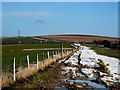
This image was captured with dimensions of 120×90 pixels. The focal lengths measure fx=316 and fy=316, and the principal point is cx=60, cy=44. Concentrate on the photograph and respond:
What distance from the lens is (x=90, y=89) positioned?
571 inches

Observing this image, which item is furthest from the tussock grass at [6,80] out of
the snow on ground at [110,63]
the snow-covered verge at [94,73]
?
the snow on ground at [110,63]

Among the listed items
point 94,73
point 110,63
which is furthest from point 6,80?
point 110,63

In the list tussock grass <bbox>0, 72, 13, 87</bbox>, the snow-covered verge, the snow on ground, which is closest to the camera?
tussock grass <bbox>0, 72, 13, 87</bbox>

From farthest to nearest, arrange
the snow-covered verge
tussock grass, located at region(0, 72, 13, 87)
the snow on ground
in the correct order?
the snow on ground
the snow-covered verge
tussock grass, located at region(0, 72, 13, 87)

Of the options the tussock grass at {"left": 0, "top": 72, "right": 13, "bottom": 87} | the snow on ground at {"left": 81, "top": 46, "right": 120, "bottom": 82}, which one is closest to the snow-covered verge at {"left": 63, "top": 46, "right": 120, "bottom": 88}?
the snow on ground at {"left": 81, "top": 46, "right": 120, "bottom": 82}

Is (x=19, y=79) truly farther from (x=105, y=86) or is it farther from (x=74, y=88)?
(x=105, y=86)

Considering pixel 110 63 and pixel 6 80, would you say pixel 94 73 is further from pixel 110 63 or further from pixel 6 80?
pixel 110 63

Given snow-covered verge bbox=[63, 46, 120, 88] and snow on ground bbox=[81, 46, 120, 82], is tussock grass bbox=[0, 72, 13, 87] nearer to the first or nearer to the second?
snow-covered verge bbox=[63, 46, 120, 88]

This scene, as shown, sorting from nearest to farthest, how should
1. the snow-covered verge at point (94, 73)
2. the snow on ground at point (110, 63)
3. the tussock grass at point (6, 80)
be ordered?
1. the tussock grass at point (6, 80)
2. the snow-covered verge at point (94, 73)
3. the snow on ground at point (110, 63)

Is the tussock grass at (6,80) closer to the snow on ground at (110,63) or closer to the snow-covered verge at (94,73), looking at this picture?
the snow-covered verge at (94,73)

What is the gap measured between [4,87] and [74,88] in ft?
11.4

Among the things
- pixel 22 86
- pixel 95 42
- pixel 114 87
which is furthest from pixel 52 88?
pixel 95 42

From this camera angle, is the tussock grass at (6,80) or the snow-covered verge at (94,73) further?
the snow-covered verge at (94,73)

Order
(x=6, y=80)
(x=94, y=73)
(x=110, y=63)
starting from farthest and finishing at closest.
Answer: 1. (x=110, y=63)
2. (x=94, y=73)
3. (x=6, y=80)
